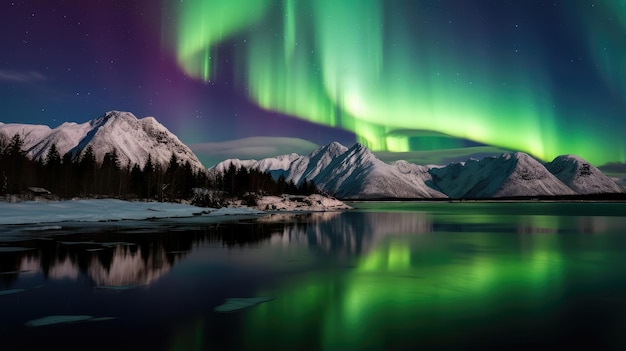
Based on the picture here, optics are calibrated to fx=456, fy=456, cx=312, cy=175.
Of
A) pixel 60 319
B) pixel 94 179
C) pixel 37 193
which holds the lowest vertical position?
pixel 60 319

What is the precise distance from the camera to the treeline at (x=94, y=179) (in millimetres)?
110375

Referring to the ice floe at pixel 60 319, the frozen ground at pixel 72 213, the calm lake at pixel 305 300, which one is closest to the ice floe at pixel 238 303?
the calm lake at pixel 305 300

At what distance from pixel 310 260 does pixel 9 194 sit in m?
97.9

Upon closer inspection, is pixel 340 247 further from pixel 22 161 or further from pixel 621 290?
pixel 22 161

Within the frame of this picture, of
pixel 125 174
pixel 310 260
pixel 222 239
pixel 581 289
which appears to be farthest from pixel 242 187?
pixel 581 289

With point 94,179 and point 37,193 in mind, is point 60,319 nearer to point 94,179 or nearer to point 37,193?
point 37,193

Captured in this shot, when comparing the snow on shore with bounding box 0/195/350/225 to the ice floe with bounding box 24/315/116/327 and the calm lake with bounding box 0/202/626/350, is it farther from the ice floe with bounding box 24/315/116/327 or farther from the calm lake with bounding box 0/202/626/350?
the ice floe with bounding box 24/315/116/327

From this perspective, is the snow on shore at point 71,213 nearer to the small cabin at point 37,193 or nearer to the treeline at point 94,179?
the small cabin at point 37,193

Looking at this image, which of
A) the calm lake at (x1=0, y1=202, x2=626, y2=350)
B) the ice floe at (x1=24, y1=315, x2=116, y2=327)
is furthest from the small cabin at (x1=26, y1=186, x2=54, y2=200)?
the ice floe at (x1=24, y1=315, x2=116, y2=327)

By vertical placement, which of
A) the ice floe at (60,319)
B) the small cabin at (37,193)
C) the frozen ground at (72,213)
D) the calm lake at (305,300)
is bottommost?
the calm lake at (305,300)

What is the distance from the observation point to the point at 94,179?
12900cm

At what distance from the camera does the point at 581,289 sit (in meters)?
17.6

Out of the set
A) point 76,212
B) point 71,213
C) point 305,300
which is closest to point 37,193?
point 76,212

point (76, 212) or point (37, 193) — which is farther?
point (37, 193)
